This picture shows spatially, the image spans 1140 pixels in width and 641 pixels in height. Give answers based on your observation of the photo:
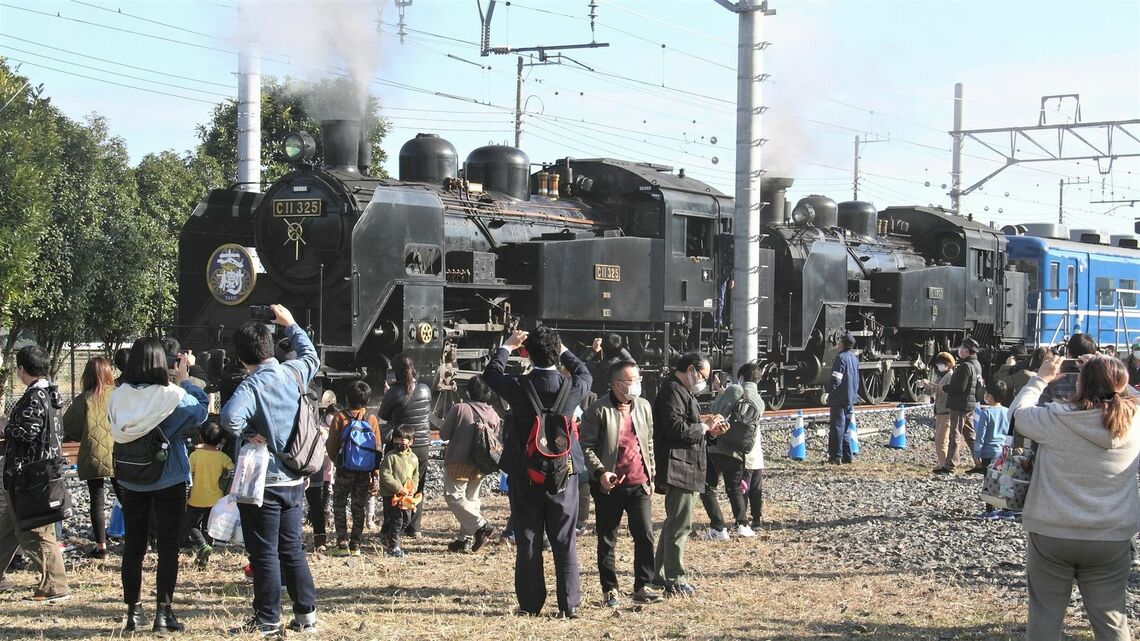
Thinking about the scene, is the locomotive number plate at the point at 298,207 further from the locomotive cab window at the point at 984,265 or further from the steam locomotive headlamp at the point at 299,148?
the locomotive cab window at the point at 984,265

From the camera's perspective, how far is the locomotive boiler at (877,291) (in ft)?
67.6

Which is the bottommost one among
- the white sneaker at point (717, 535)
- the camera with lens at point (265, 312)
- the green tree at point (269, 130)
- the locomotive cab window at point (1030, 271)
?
the white sneaker at point (717, 535)

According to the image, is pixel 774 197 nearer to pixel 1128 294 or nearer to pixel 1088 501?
pixel 1128 294

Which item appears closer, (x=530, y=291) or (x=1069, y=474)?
(x=1069, y=474)

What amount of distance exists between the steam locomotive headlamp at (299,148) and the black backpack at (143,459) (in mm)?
8697

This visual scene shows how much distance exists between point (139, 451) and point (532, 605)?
2454 mm

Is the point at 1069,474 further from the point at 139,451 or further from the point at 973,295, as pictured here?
the point at 973,295

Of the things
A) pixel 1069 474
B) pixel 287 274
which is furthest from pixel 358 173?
pixel 1069 474

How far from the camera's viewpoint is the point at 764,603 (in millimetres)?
7656

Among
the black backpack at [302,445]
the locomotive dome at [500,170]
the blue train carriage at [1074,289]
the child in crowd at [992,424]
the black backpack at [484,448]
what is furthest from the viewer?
the blue train carriage at [1074,289]

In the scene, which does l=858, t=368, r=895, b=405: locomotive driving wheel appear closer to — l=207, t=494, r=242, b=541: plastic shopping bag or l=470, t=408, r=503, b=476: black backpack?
l=470, t=408, r=503, b=476: black backpack

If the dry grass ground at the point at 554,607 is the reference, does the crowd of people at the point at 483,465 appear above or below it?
above

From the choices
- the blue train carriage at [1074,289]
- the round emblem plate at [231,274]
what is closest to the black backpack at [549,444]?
the round emblem plate at [231,274]

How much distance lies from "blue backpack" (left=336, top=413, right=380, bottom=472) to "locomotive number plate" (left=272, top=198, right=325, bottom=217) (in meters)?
5.74
